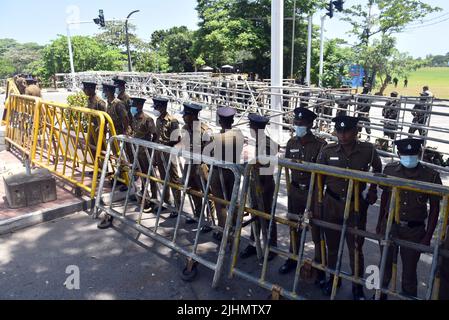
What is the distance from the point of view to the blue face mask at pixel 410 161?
2.91 m

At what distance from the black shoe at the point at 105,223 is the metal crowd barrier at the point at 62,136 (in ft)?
1.93

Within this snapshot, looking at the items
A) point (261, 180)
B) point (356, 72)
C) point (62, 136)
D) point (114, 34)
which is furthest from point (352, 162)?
point (114, 34)

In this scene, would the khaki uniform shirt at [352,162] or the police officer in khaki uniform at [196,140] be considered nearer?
the khaki uniform shirt at [352,162]

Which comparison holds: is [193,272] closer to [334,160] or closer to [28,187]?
[334,160]

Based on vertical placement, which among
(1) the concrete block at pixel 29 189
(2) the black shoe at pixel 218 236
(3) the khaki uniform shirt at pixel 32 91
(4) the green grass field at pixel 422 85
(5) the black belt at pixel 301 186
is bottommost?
(2) the black shoe at pixel 218 236

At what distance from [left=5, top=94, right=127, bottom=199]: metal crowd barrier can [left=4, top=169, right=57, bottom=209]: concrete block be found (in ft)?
1.18

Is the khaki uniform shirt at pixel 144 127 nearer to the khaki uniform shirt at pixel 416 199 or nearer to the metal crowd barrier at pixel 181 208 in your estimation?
the metal crowd barrier at pixel 181 208

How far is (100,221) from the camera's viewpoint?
511 centimetres

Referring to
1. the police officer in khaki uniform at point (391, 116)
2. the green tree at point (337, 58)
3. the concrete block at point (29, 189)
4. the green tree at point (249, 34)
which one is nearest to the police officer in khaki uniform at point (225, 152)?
the concrete block at point (29, 189)

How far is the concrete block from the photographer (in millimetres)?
5324

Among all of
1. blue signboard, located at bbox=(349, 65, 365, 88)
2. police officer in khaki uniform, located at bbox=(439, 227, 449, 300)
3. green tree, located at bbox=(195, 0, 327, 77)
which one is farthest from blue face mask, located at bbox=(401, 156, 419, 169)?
green tree, located at bbox=(195, 0, 327, 77)

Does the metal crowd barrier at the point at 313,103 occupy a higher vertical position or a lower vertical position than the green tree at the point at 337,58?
lower

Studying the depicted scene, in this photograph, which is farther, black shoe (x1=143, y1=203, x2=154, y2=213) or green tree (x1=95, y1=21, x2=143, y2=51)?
green tree (x1=95, y1=21, x2=143, y2=51)

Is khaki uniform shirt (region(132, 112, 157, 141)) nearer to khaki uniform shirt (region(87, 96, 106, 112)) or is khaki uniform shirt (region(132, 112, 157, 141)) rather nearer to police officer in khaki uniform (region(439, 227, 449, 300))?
khaki uniform shirt (region(87, 96, 106, 112))
